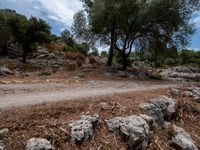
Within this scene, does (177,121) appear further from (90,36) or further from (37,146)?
(90,36)

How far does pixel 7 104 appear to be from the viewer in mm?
7594

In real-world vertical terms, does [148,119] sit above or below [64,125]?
below

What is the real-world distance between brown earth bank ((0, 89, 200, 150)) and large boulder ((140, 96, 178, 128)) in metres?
0.33

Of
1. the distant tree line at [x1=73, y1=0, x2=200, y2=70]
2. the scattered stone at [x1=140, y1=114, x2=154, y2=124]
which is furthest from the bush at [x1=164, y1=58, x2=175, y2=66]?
the scattered stone at [x1=140, y1=114, x2=154, y2=124]

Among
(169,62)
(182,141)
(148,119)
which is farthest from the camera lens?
(169,62)

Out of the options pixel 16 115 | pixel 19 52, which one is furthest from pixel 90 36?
pixel 16 115

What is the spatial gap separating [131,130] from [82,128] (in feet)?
4.56

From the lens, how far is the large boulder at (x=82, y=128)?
5.84 m

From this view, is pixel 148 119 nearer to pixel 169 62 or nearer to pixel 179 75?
pixel 179 75

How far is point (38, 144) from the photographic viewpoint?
17.2ft

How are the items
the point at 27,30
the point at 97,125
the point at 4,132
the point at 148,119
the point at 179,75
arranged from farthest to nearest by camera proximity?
the point at 179,75 → the point at 27,30 → the point at 148,119 → the point at 97,125 → the point at 4,132

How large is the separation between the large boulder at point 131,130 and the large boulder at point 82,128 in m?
0.51

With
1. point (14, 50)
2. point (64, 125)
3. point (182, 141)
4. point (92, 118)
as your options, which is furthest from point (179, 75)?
point (64, 125)

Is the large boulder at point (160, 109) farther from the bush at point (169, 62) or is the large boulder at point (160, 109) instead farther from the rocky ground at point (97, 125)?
the bush at point (169, 62)
